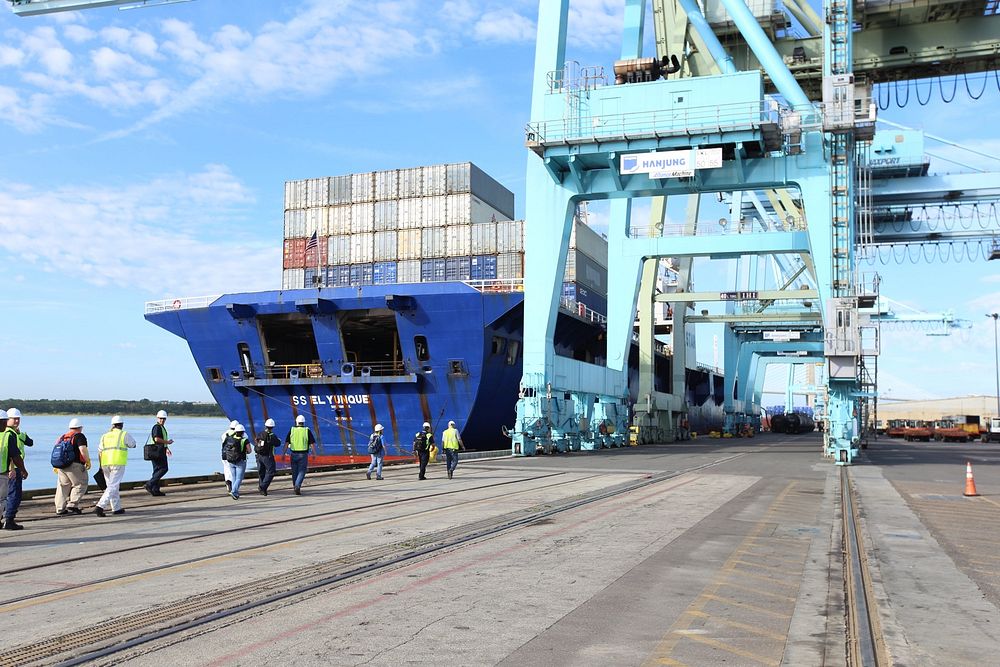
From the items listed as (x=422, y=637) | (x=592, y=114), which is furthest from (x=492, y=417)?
(x=422, y=637)

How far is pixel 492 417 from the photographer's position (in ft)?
134

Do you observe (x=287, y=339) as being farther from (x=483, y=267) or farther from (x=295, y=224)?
(x=295, y=224)

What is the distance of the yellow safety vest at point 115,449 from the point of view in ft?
48.3

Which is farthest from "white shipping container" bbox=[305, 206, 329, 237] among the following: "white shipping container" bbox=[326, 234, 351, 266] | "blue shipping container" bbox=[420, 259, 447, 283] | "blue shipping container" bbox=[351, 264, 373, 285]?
"blue shipping container" bbox=[420, 259, 447, 283]

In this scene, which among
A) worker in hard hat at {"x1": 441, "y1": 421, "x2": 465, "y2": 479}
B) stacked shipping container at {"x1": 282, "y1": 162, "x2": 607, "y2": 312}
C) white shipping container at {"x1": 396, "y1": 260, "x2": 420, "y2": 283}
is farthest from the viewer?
white shipping container at {"x1": 396, "y1": 260, "x2": 420, "y2": 283}

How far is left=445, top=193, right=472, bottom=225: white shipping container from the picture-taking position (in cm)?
4719

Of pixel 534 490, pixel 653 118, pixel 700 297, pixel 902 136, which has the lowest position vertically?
pixel 534 490

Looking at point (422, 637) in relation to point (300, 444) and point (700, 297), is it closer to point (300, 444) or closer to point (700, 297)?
point (300, 444)

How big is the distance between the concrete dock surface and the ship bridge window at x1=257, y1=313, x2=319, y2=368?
72.9ft

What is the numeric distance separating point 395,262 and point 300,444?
1171 inches

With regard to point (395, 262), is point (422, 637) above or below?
below

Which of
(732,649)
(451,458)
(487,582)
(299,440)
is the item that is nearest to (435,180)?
(451,458)

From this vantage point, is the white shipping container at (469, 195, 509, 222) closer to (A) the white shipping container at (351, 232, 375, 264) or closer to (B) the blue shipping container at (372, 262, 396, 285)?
(B) the blue shipping container at (372, 262, 396, 285)

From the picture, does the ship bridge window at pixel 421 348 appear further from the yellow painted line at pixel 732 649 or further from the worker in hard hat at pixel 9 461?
the yellow painted line at pixel 732 649
